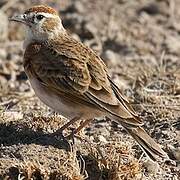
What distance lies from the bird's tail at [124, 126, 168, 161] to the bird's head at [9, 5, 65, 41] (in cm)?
151

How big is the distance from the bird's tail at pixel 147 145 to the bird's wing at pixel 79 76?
0.30 feet

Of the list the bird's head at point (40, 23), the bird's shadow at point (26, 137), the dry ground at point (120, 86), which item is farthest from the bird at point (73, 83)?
the dry ground at point (120, 86)

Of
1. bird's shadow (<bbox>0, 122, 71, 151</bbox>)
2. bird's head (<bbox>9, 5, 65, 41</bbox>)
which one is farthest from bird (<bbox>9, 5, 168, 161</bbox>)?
bird's shadow (<bbox>0, 122, 71, 151</bbox>)

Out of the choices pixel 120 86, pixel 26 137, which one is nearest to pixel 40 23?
pixel 26 137

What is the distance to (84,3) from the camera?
1202 cm

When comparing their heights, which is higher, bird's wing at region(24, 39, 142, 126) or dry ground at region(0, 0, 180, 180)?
bird's wing at region(24, 39, 142, 126)

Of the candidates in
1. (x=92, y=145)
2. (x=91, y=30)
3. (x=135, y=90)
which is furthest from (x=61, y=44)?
(x=91, y=30)

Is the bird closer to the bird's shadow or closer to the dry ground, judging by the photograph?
the bird's shadow

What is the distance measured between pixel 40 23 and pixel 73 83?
1052 mm

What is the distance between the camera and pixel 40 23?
23.4 feet

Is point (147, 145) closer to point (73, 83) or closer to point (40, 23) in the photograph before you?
point (73, 83)

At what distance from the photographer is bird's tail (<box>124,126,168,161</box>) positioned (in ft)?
20.0

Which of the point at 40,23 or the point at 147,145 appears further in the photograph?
the point at 40,23

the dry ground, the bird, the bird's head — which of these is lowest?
the dry ground
